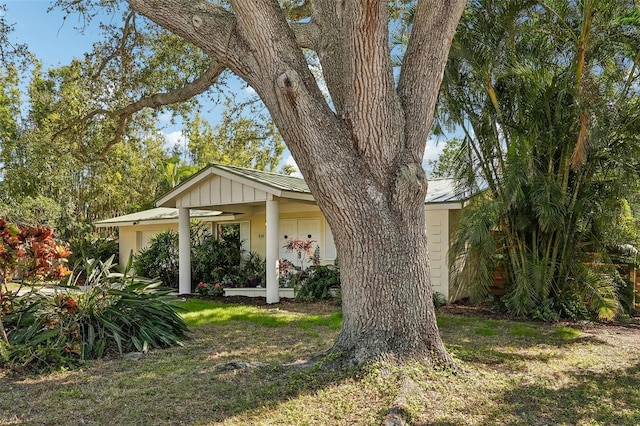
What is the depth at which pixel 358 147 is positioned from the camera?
4871 millimetres

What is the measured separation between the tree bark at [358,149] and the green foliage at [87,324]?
3.34 metres

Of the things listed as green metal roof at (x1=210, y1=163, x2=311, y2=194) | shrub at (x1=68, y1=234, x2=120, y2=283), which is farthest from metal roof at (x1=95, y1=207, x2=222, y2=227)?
green metal roof at (x1=210, y1=163, x2=311, y2=194)

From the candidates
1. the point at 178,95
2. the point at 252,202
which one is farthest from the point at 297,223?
the point at 178,95

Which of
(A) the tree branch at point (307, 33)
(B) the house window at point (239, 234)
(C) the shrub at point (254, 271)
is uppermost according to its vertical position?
(A) the tree branch at point (307, 33)

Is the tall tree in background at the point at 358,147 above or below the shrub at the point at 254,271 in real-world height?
above

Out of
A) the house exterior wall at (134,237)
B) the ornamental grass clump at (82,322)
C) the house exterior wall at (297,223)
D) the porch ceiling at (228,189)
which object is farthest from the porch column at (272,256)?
the house exterior wall at (134,237)

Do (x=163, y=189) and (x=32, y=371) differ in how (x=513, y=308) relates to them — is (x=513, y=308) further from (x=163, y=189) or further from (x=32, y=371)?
(x=163, y=189)

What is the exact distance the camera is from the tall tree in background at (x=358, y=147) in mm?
4742

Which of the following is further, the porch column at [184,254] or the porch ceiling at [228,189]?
the porch column at [184,254]

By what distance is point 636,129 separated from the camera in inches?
333

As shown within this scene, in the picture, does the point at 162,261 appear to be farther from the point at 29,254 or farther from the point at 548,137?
the point at 548,137

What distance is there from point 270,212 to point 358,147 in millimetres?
7219

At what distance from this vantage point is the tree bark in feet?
15.5

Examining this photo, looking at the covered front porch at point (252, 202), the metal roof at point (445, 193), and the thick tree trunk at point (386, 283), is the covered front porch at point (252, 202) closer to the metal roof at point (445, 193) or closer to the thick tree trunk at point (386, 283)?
the metal roof at point (445, 193)
